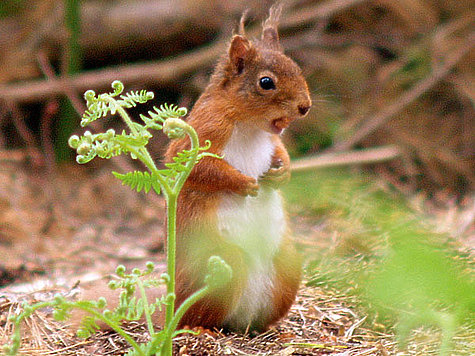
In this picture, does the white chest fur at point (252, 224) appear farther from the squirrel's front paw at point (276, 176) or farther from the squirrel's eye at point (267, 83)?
the squirrel's eye at point (267, 83)

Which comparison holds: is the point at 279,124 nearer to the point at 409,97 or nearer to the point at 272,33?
the point at 272,33

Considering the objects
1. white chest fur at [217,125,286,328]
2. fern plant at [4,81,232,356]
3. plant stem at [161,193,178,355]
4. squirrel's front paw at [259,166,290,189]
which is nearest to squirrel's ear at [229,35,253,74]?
white chest fur at [217,125,286,328]

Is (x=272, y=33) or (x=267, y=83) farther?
(x=272, y=33)

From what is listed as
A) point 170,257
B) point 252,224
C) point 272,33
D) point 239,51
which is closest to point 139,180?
point 170,257

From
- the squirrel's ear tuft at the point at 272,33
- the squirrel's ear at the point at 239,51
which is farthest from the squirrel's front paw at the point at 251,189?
the squirrel's ear tuft at the point at 272,33

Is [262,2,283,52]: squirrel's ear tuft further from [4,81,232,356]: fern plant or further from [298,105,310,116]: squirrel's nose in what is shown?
[4,81,232,356]: fern plant
